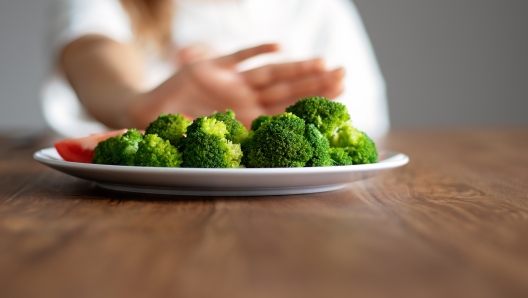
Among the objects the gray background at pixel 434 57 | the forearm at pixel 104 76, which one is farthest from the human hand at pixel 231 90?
the gray background at pixel 434 57

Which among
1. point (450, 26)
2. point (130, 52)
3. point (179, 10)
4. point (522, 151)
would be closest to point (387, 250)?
point (522, 151)

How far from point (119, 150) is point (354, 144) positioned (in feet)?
1.31

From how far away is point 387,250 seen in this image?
0.61 m

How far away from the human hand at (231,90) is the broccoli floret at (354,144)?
1.77 ft

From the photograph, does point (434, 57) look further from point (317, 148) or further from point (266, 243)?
point (266, 243)

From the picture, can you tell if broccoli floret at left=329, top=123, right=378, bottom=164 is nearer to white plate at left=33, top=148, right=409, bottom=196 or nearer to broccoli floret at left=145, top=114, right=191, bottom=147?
white plate at left=33, top=148, right=409, bottom=196

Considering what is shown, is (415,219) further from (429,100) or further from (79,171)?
(429,100)

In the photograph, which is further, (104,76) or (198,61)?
(104,76)

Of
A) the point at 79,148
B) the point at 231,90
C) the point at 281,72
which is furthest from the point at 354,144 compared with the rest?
the point at 231,90

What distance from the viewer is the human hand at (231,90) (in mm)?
1577

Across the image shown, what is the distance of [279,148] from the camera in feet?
2.89

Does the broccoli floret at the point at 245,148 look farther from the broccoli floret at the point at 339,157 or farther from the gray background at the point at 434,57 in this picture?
the gray background at the point at 434,57

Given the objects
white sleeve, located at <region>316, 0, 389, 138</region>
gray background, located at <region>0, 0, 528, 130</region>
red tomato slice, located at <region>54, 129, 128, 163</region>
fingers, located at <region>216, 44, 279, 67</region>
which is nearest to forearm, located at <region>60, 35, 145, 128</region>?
fingers, located at <region>216, 44, 279, 67</region>

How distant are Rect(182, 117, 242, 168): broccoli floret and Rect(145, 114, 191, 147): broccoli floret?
54 millimetres
